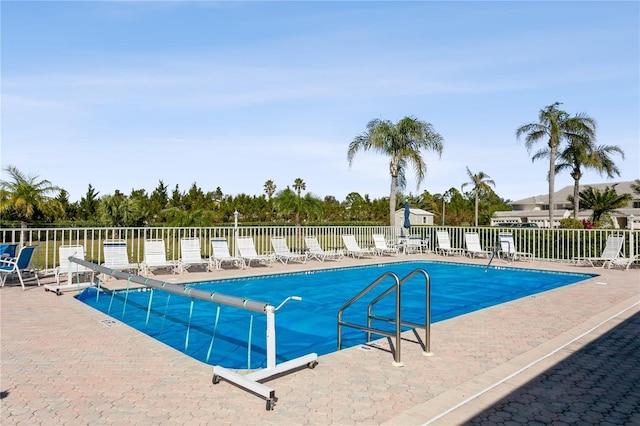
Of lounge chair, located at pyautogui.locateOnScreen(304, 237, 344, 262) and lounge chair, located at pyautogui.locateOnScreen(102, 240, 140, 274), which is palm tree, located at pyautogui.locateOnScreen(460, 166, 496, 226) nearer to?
lounge chair, located at pyautogui.locateOnScreen(304, 237, 344, 262)

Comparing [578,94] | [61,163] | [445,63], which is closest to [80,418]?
[445,63]

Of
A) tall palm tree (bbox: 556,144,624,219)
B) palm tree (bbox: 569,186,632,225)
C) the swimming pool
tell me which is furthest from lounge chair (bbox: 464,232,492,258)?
palm tree (bbox: 569,186,632,225)

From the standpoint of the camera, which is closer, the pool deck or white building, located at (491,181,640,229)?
the pool deck

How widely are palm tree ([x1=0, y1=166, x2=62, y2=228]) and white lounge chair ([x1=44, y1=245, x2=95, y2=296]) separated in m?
12.1

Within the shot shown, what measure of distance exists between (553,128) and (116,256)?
26284 millimetres

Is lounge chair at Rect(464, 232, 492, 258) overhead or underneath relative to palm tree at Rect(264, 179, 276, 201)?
underneath

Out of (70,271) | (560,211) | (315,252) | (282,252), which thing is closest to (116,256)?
(70,271)

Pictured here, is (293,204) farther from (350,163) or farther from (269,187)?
(269,187)

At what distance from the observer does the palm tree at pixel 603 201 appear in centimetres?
3688

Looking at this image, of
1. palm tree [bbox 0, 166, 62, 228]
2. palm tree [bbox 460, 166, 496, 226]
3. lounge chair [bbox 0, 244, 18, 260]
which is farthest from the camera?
palm tree [bbox 460, 166, 496, 226]

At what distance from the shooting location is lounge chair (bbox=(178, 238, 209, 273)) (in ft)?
39.6

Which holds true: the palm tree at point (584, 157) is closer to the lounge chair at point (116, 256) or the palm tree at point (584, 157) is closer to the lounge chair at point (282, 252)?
the lounge chair at point (282, 252)

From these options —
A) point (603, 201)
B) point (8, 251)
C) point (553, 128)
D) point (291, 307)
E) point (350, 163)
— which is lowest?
point (291, 307)

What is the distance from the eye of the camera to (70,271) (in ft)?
30.1
